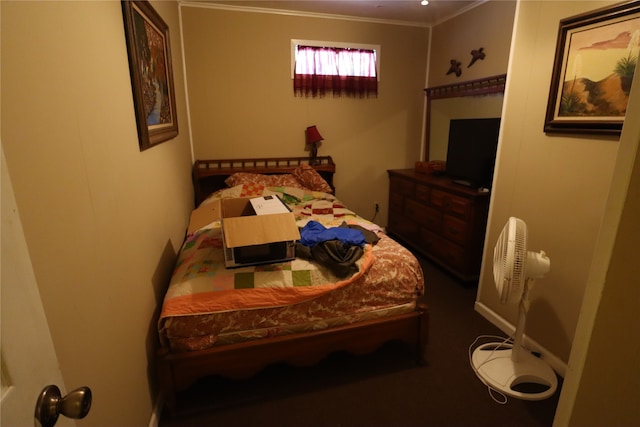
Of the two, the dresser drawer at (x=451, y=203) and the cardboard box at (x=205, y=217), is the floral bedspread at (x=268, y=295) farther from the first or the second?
the dresser drawer at (x=451, y=203)

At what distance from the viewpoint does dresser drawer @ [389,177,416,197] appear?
375 cm

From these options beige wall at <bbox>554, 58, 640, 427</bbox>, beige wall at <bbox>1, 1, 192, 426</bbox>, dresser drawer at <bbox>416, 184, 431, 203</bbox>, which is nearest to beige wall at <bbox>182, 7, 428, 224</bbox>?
dresser drawer at <bbox>416, 184, 431, 203</bbox>

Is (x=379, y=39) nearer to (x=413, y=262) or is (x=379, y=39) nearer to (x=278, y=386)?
(x=413, y=262)

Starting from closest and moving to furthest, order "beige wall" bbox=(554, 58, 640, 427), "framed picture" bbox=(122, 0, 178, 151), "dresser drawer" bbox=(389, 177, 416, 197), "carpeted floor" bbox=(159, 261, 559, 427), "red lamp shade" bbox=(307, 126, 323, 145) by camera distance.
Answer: "beige wall" bbox=(554, 58, 640, 427) → "framed picture" bbox=(122, 0, 178, 151) → "carpeted floor" bbox=(159, 261, 559, 427) → "dresser drawer" bbox=(389, 177, 416, 197) → "red lamp shade" bbox=(307, 126, 323, 145)

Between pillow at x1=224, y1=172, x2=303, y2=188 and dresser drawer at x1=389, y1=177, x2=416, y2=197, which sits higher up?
pillow at x1=224, y1=172, x2=303, y2=188

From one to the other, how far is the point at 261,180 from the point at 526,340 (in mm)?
2692

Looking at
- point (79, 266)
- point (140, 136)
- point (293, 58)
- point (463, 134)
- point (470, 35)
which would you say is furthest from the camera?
point (293, 58)

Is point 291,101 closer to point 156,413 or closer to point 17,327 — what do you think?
point 156,413

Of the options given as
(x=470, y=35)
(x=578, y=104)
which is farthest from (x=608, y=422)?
(x=470, y=35)

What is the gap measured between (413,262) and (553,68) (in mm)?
1403

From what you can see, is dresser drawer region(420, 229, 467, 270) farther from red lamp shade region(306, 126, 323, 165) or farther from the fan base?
red lamp shade region(306, 126, 323, 165)

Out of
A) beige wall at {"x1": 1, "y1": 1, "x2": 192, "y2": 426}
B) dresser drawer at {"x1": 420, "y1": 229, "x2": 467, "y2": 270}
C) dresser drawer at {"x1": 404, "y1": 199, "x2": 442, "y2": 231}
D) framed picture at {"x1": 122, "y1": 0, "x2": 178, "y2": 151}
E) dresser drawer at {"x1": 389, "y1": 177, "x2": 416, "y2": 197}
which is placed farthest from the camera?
dresser drawer at {"x1": 389, "y1": 177, "x2": 416, "y2": 197}

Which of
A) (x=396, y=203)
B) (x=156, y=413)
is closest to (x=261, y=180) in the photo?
(x=396, y=203)

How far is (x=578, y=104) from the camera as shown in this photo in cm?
187
